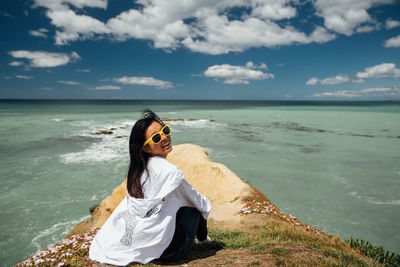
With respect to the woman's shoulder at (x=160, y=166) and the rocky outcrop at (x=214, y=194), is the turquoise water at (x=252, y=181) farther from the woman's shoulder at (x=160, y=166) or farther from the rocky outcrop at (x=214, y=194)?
the woman's shoulder at (x=160, y=166)

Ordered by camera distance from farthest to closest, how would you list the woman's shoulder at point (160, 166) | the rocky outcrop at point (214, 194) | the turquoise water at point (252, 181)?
the turquoise water at point (252, 181)
the rocky outcrop at point (214, 194)
the woman's shoulder at point (160, 166)

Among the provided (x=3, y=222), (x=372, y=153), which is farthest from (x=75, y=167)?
(x=372, y=153)

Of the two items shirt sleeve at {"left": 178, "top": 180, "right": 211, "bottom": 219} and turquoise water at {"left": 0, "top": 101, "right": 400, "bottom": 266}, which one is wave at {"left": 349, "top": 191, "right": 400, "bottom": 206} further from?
shirt sleeve at {"left": 178, "top": 180, "right": 211, "bottom": 219}

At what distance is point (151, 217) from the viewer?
2.96 m

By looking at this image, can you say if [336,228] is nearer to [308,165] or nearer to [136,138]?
[308,165]

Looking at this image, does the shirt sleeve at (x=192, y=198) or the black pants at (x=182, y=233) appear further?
the black pants at (x=182, y=233)

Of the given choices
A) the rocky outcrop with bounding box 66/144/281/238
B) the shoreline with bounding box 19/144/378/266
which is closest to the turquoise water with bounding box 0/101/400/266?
the rocky outcrop with bounding box 66/144/281/238

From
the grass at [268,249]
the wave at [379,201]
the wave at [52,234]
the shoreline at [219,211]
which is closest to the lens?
the grass at [268,249]

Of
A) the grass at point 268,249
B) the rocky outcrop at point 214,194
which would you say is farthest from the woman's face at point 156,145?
the rocky outcrop at point 214,194

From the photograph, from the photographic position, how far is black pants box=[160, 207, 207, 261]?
3.27 meters

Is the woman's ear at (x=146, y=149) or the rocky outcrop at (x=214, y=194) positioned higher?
the woman's ear at (x=146, y=149)

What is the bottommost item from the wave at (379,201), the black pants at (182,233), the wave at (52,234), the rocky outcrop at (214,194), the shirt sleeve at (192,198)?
the wave at (52,234)

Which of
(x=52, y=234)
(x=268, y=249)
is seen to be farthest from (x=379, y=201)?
(x=52, y=234)

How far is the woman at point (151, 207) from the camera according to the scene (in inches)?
116
